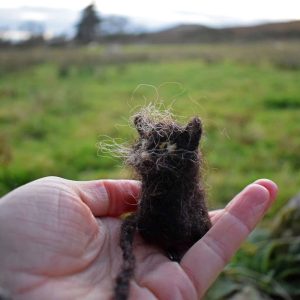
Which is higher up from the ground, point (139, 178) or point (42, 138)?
point (139, 178)

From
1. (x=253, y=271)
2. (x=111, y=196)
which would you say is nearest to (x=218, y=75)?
(x=253, y=271)

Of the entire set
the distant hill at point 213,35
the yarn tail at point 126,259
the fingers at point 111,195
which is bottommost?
the distant hill at point 213,35

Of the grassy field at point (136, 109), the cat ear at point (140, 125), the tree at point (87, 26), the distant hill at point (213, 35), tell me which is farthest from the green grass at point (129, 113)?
the distant hill at point (213, 35)

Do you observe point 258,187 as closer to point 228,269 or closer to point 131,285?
point 131,285

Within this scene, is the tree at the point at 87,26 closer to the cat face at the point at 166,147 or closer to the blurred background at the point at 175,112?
the blurred background at the point at 175,112

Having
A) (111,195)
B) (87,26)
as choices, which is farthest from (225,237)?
(87,26)

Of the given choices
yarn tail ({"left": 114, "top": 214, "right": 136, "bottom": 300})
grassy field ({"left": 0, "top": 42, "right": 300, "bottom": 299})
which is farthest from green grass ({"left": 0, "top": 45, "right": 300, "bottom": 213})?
yarn tail ({"left": 114, "top": 214, "right": 136, "bottom": 300})

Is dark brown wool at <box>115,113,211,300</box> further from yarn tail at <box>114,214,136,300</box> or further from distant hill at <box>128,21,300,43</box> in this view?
distant hill at <box>128,21,300,43</box>
